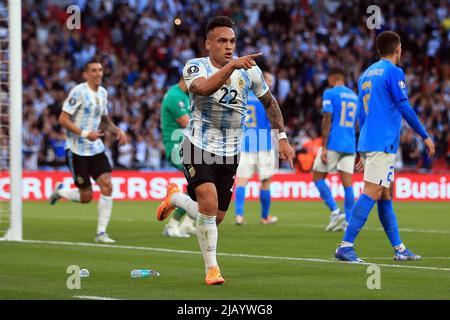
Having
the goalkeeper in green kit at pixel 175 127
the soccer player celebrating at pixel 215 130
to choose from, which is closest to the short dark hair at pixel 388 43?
the soccer player celebrating at pixel 215 130

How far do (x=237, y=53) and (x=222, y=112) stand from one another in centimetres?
2316

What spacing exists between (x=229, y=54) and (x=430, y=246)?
17.2 feet

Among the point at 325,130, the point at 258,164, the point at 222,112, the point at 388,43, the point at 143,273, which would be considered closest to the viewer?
the point at 222,112

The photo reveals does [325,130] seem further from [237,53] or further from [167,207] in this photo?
[237,53]

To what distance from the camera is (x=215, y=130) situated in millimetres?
9695

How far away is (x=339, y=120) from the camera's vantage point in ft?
57.3

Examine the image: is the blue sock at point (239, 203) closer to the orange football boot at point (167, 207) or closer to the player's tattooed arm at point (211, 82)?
the orange football boot at point (167, 207)

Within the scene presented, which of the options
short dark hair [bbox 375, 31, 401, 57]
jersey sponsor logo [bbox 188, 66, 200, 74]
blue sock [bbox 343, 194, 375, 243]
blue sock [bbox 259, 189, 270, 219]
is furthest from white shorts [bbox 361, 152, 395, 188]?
blue sock [bbox 259, 189, 270, 219]

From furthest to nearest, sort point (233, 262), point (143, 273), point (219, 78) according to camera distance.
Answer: point (233, 262)
point (143, 273)
point (219, 78)

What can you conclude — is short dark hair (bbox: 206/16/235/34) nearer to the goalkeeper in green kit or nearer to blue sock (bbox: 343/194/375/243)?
blue sock (bbox: 343/194/375/243)

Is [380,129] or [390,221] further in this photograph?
[390,221]

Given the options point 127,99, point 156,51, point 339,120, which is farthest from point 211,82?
point 156,51

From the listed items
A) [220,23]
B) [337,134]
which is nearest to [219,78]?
[220,23]

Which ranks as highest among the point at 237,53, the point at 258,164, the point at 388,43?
the point at 237,53
